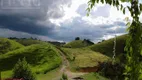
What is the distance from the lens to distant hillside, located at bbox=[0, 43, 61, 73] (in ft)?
477

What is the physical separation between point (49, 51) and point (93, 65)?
34581 mm

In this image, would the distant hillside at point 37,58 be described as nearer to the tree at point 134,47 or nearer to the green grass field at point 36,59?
the green grass field at point 36,59

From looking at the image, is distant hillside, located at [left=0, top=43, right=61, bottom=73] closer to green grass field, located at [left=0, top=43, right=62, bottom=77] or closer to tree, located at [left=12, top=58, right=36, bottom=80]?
green grass field, located at [left=0, top=43, right=62, bottom=77]

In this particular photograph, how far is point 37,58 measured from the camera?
6245 inches

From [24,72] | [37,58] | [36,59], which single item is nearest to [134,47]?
[24,72]

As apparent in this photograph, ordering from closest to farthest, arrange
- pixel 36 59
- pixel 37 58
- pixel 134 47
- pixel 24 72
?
pixel 134 47, pixel 24 72, pixel 36 59, pixel 37 58

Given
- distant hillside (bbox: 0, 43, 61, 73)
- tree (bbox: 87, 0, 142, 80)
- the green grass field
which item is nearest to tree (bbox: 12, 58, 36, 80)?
the green grass field

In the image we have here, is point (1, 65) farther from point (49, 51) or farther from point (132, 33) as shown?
point (132, 33)

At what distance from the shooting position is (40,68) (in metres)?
143

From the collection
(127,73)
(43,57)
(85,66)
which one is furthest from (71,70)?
(127,73)

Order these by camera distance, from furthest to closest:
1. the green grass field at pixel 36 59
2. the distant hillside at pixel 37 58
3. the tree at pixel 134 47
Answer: the distant hillside at pixel 37 58, the green grass field at pixel 36 59, the tree at pixel 134 47

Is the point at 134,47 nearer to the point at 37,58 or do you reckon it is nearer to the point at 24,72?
the point at 24,72

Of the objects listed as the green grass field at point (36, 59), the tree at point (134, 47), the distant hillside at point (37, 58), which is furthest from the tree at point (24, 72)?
the tree at point (134, 47)

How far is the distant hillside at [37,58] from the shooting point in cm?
14531
